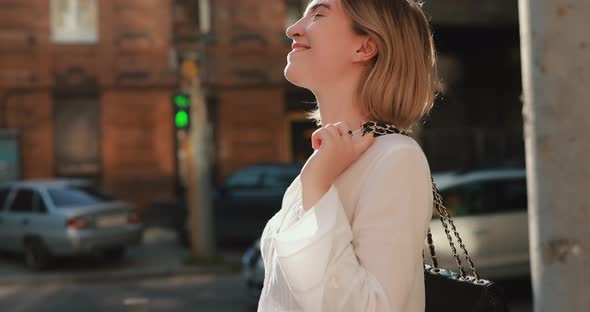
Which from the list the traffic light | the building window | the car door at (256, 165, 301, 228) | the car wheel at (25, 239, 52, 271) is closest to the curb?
the car wheel at (25, 239, 52, 271)

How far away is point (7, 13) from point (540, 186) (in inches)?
771

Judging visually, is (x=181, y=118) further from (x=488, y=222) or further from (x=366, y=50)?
(x=366, y=50)

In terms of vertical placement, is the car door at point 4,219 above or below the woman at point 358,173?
below

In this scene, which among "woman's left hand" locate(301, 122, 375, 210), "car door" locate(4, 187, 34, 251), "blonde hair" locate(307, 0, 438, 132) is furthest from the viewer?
"car door" locate(4, 187, 34, 251)

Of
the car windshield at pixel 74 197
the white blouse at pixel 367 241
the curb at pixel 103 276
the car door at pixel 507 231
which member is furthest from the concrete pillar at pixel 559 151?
the car windshield at pixel 74 197

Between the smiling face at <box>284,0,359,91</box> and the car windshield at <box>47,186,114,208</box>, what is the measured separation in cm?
1143

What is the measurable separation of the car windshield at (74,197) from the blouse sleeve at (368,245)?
1165cm

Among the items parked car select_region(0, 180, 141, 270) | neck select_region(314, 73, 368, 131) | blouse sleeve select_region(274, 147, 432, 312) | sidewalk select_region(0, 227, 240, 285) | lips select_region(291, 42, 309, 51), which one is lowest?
sidewalk select_region(0, 227, 240, 285)

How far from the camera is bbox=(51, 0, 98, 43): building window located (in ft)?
65.2

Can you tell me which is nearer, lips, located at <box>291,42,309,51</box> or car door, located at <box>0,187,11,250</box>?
lips, located at <box>291,42,309,51</box>

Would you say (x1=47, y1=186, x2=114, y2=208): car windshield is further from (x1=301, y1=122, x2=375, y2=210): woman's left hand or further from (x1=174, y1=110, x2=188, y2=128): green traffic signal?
(x1=301, y1=122, x2=375, y2=210): woman's left hand

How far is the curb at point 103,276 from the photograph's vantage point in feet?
37.6

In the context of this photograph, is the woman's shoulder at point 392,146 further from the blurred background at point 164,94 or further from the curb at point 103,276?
the blurred background at point 164,94

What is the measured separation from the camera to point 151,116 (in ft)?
65.6
